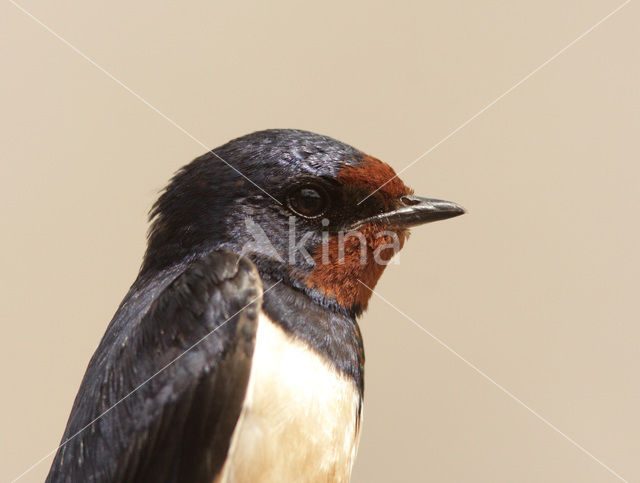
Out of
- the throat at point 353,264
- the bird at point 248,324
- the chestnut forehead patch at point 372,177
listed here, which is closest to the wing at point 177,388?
the bird at point 248,324

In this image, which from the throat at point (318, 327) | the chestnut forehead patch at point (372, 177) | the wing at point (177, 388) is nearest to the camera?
the wing at point (177, 388)

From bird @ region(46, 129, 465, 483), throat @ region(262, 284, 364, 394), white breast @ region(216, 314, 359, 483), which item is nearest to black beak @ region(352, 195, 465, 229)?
bird @ region(46, 129, 465, 483)

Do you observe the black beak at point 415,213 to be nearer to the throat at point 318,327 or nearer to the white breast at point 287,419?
the throat at point 318,327

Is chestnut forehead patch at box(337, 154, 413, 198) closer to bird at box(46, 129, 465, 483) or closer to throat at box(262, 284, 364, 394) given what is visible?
bird at box(46, 129, 465, 483)

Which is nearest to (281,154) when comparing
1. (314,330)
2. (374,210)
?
(374,210)

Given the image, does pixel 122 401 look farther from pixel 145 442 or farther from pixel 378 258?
pixel 378 258

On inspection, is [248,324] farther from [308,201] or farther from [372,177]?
[372,177]
